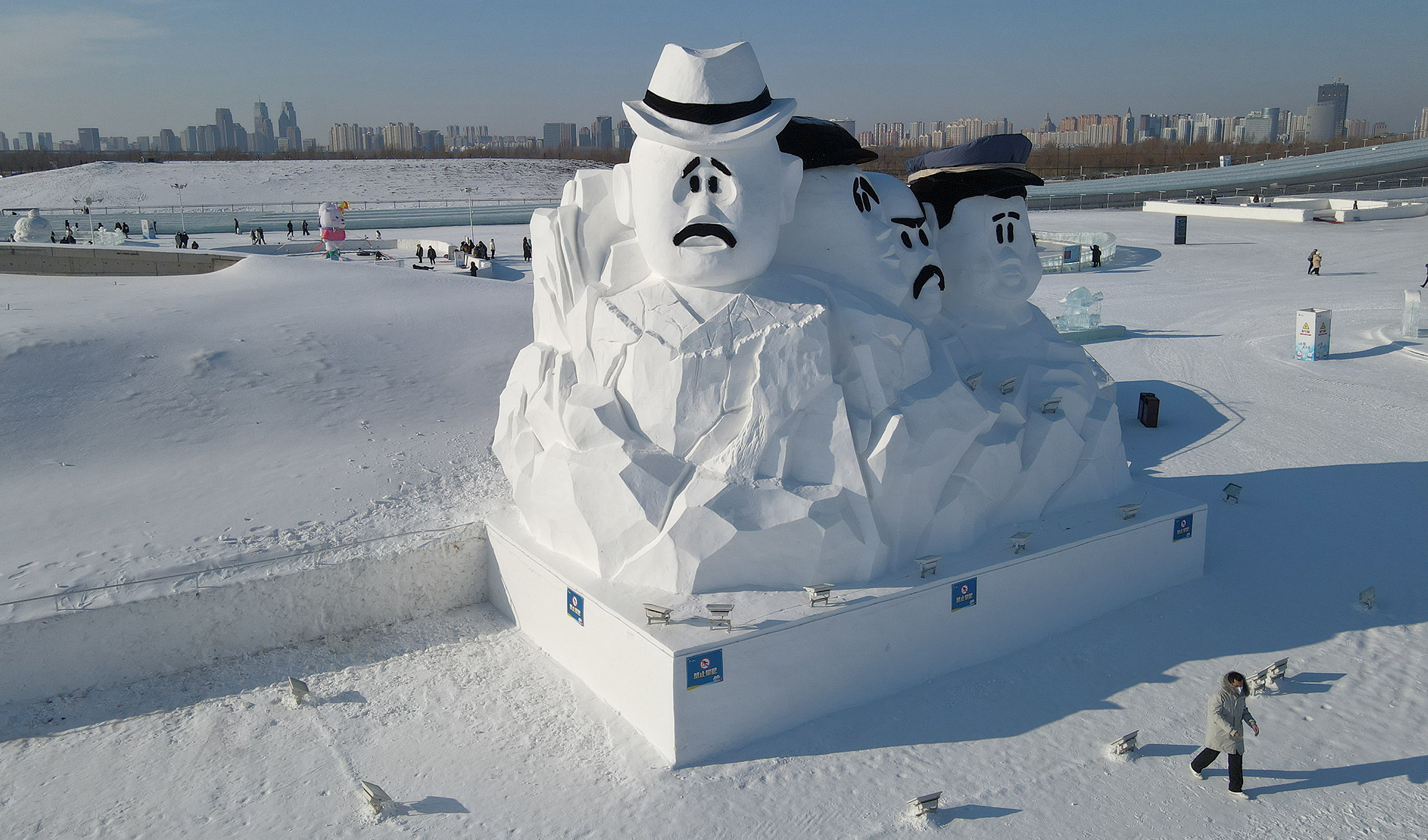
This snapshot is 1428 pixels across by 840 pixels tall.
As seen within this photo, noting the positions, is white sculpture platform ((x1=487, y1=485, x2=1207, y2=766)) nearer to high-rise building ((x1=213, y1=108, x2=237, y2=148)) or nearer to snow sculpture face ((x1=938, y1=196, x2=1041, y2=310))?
snow sculpture face ((x1=938, y1=196, x2=1041, y2=310))

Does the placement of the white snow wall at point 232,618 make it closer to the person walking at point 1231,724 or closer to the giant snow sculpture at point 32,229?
the person walking at point 1231,724

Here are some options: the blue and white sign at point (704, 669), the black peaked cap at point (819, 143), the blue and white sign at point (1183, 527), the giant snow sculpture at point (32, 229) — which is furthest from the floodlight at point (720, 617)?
the giant snow sculpture at point (32, 229)

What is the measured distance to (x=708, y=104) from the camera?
820 centimetres

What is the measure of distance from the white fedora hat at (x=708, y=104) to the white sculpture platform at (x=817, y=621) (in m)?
3.81

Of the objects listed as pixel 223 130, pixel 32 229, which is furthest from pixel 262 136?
pixel 32 229

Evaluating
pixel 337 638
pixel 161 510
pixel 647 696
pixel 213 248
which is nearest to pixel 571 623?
pixel 647 696

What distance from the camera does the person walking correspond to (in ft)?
22.7

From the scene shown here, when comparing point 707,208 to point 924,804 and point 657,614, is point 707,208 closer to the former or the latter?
point 657,614

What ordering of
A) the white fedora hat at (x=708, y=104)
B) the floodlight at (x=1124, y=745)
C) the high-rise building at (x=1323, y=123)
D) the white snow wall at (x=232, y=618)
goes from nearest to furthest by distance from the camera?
the floodlight at (x=1124, y=745) → the white fedora hat at (x=708, y=104) → the white snow wall at (x=232, y=618) → the high-rise building at (x=1323, y=123)

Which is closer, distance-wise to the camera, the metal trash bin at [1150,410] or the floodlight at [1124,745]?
the floodlight at [1124,745]

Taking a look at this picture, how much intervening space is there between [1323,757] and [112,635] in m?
10.0

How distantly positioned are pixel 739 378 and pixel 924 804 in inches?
143

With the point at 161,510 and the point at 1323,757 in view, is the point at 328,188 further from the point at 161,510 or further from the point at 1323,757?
the point at 1323,757

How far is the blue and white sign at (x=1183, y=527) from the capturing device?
10.1 meters
